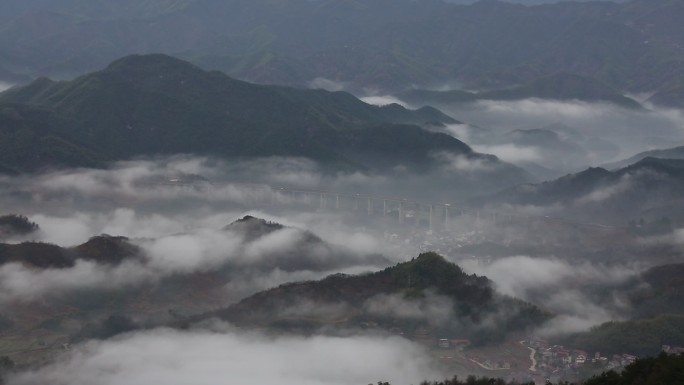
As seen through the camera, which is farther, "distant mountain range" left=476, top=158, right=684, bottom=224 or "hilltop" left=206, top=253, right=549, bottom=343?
"distant mountain range" left=476, top=158, right=684, bottom=224

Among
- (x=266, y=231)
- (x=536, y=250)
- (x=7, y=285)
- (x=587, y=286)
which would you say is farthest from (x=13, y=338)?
(x=536, y=250)

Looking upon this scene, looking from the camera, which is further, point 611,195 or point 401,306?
point 611,195

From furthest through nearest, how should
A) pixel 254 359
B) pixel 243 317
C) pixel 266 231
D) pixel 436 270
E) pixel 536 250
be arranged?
pixel 536 250
pixel 266 231
pixel 436 270
pixel 243 317
pixel 254 359

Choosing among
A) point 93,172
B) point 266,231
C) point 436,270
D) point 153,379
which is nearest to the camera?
point 153,379

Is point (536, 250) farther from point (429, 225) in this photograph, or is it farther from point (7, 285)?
point (7, 285)

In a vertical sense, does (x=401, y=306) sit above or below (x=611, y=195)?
below

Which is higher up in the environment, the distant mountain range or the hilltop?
the distant mountain range

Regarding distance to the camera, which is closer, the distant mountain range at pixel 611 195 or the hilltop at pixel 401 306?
the hilltop at pixel 401 306

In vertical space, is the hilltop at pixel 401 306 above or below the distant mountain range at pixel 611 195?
below
